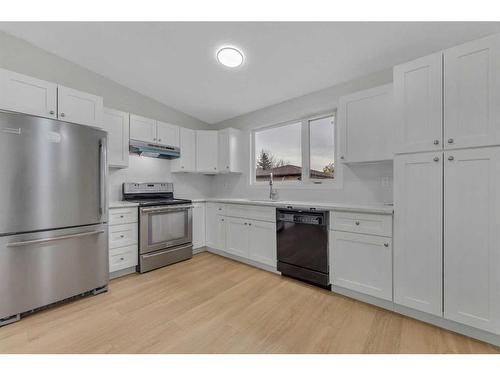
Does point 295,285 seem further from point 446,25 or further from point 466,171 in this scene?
point 446,25

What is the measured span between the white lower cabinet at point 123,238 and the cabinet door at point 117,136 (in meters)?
0.68

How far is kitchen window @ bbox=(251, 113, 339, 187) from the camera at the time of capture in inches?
123

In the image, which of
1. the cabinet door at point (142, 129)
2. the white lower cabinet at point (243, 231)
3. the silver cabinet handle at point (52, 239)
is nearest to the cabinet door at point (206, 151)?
the white lower cabinet at point (243, 231)

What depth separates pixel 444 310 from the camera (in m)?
1.76

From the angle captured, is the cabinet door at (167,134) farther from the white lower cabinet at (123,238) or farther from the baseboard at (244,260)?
the baseboard at (244,260)

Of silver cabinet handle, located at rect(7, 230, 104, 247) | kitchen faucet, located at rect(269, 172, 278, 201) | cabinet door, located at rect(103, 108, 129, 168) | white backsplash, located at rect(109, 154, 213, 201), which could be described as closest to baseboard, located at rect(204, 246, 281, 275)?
kitchen faucet, located at rect(269, 172, 278, 201)

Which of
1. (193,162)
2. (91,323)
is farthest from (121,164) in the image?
(91,323)

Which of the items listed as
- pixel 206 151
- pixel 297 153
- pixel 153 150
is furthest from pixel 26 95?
pixel 297 153

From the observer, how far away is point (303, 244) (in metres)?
2.63

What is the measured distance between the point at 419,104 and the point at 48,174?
3236 millimetres

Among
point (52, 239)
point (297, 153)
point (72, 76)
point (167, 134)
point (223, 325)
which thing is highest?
point (72, 76)

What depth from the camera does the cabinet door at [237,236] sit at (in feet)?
10.7

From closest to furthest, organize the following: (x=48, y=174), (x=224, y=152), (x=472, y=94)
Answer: (x=472, y=94)
(x=48, y=174)
(x=224, y=152)

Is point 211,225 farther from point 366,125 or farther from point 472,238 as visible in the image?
point 472,238
